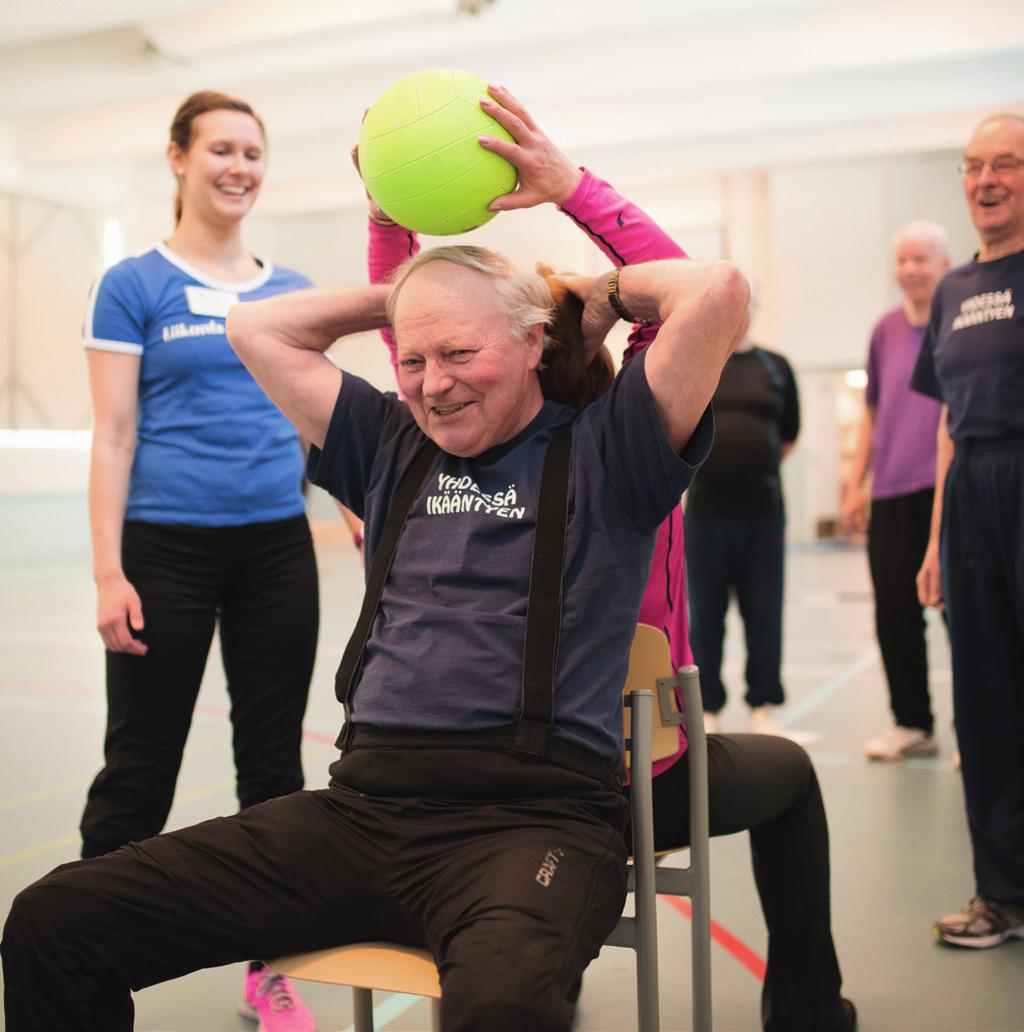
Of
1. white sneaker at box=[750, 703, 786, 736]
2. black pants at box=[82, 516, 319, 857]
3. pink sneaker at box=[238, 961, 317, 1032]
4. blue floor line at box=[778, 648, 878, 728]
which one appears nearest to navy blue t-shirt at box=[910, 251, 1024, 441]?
black pants at box=[82, 516, 319, 857]

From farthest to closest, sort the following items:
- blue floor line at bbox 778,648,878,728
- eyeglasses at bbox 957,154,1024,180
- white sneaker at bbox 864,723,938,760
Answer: blue floor line at bbox 778,648,878,728 < white sneaker at bbox 864,723,938,760 < eyeglasses at bbox 957,154,1024,180

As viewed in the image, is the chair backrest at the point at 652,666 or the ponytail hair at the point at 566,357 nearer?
the chair backrest at the point at 652,666

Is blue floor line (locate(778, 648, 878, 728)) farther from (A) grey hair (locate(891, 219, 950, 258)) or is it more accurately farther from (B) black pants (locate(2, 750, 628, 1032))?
(B) black pants (locate(2, 750, 628, 1032))

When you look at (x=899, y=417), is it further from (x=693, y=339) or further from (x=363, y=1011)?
(x=363, y=1011)

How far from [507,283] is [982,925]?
185 cm

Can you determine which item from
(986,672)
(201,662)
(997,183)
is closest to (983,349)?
(997,183)

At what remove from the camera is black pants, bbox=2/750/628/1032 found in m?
1.34

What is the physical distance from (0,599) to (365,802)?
6.86 meters

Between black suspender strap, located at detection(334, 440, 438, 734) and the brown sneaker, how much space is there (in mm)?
1630

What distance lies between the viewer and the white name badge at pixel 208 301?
2.24 meters

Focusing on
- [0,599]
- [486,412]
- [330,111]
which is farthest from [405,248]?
[330,111]

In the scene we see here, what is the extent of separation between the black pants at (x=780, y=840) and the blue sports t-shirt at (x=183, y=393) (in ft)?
3.39

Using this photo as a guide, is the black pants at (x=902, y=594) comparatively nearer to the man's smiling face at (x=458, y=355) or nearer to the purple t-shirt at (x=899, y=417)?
the purple t-shirt at (x=899, y=417)

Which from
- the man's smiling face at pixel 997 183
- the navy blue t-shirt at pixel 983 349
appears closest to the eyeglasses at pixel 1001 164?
the man's smiling face at pixel 997 183
